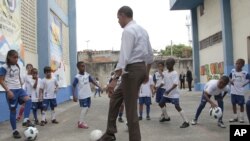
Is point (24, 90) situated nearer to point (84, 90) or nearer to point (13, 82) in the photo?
point (13, 82)

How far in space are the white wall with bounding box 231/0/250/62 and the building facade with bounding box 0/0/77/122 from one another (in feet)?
30.3

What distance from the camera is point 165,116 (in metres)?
10.7

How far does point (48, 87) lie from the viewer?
1123 centimetres

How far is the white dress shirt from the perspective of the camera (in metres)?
5.39

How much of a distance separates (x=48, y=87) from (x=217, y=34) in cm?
1581

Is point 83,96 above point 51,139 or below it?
above

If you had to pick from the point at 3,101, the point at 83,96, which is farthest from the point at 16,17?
the point at 83,96

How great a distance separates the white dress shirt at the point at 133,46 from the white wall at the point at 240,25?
1472 centimetres

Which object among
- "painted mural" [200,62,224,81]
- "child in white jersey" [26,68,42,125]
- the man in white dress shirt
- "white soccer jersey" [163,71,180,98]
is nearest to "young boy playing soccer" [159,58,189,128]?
"white soccer jersey" [163,71,180,98]

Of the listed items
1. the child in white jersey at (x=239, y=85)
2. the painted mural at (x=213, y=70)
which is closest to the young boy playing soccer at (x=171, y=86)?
the child in white jersey at (x=239, y=85)

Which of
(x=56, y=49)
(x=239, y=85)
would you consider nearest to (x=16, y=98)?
(x=239, y=85)

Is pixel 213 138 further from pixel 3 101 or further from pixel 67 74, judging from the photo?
pixel 67 74

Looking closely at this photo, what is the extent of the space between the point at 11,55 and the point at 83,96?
2276mm

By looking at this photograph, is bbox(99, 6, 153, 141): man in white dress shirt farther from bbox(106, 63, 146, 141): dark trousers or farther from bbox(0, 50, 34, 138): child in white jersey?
bbox(0, 50, 34, 138): child in white jersey
